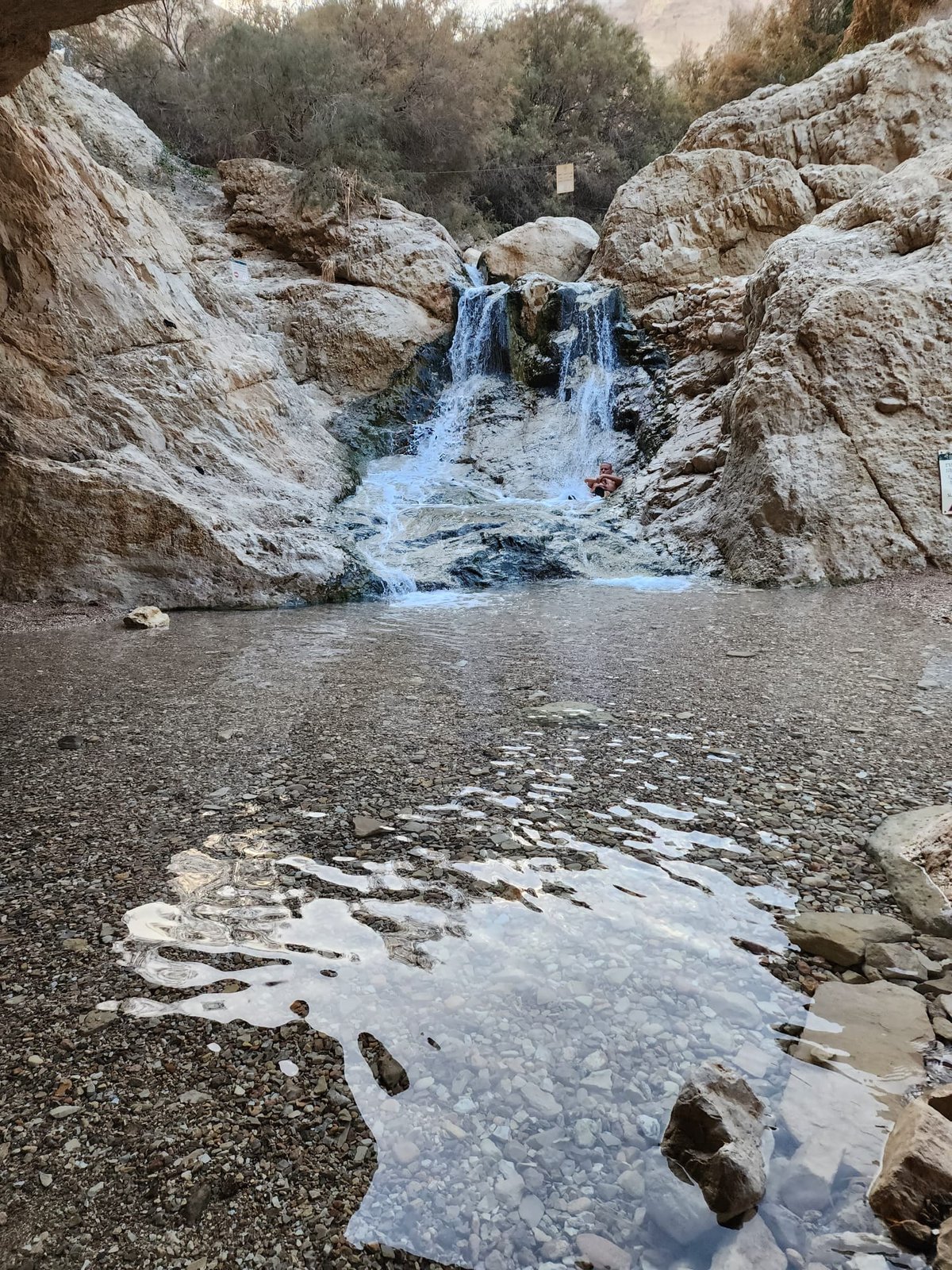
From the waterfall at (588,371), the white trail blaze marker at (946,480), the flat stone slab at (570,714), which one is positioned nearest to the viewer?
the flat stone slab at (570,714)

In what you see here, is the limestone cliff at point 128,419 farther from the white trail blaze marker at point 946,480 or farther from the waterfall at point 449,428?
the white trail blaze marker at point 946,480

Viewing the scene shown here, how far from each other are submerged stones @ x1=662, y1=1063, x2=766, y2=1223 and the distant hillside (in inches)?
2146

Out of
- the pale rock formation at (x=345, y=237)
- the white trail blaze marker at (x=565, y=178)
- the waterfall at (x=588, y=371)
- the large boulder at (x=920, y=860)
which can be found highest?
the white trail blaze marker at (x=565, y=178)

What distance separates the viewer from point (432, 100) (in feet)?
56.9

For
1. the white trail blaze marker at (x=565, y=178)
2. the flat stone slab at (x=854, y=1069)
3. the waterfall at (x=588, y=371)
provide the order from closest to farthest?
1. the flat stone slab at (x=854, y=1069)
2. the waterfall at (x=588, y=371)
3. the white trail blaze marker at (x=565, y=178)

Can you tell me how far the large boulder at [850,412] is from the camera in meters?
7.23

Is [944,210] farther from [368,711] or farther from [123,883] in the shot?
[123,883]

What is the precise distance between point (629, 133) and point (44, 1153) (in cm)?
2616

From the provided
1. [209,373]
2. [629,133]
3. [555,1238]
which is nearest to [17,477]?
[209,373]

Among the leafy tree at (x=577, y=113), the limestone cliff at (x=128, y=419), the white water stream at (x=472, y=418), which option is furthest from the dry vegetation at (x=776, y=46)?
the limestone cliff at (x=128, y=419)

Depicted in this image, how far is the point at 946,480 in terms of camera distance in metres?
6.87

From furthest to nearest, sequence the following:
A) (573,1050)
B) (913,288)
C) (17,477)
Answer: (913,288), (17,477), (573,1050)

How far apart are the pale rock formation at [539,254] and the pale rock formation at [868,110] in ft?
11.0

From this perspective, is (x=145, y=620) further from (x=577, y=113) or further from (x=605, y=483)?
(x=577, y=113)
